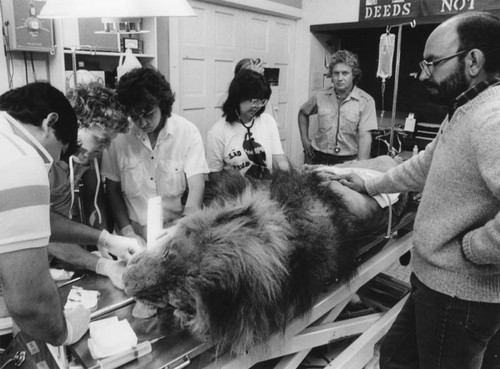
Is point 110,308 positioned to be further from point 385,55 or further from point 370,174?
point 385,55

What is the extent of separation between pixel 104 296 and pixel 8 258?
1.97 feet

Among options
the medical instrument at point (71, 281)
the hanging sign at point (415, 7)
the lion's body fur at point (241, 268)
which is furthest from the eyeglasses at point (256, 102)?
the hanging sign at point (415, 7)

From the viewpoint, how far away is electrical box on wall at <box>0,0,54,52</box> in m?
2.56

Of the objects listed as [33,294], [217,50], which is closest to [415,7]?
[217,50]

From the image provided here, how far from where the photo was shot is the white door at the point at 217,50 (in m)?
4.07

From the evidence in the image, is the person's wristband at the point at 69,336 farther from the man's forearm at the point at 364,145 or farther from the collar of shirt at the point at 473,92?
the man's forearm at the point at 364,145

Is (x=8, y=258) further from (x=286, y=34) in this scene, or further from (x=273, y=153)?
(x=286, y=34)

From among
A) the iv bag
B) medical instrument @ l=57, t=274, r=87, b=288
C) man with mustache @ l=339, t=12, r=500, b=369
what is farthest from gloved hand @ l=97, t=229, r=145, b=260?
the iv bag

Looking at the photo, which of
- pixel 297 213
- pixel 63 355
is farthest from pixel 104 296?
pixel 297 213

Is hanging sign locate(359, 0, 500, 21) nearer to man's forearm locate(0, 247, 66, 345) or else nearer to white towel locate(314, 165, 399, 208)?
white towel locate(314, 165, 399, 208)

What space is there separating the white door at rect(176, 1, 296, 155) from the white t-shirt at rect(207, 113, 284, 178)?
0.98 metres

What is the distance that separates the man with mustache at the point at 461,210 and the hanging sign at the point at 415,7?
316cm

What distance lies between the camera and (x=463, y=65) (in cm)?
138

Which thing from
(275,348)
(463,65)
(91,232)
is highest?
(463,65)
